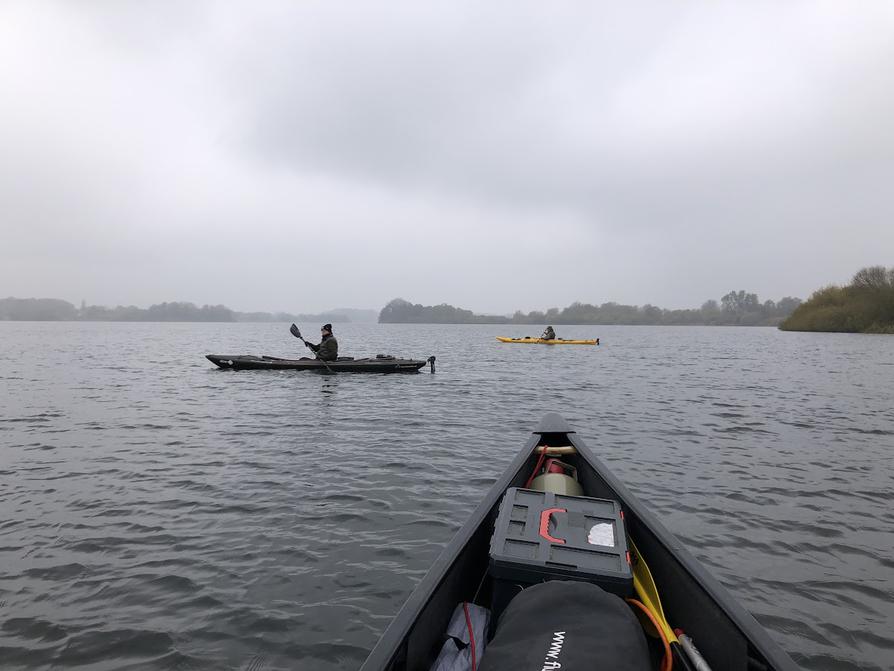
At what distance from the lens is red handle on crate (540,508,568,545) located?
11.8 ft

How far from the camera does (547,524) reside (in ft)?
12.4

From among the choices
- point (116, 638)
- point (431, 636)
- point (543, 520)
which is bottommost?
point (116, 638)

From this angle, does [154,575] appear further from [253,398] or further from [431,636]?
[253,398]

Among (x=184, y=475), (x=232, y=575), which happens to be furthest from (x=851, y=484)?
(x=184, y=475)

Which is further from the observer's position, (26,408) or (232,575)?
(26,408)

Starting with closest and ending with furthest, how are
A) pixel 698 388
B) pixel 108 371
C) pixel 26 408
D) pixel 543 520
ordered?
1. pixel 543 520
2. pixel 26 408
3. pixel 698 388
4. pixel 108 371

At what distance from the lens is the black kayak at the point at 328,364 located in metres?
21.7

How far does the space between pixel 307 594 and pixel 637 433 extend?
9813 mm

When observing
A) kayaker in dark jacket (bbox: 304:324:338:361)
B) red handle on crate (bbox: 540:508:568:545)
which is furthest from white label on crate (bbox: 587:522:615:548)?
kayaker in dark jacket (bbox: 304:324:338:361)

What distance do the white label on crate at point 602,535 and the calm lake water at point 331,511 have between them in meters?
2.26

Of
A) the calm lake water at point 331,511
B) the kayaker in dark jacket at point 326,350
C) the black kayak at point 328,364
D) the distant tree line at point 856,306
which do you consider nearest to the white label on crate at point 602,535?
the calm lake water at point 331,511

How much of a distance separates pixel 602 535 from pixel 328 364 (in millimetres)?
18814

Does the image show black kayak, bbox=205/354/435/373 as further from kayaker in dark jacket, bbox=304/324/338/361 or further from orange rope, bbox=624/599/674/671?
orange rope, bbox=624/599/674/671

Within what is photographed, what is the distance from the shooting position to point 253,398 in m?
17.0
